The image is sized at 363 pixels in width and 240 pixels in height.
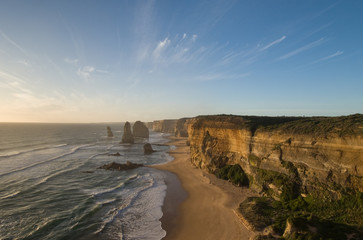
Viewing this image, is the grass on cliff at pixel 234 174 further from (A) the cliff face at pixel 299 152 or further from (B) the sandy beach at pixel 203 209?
(B) the sandy beach at pixel 203 209

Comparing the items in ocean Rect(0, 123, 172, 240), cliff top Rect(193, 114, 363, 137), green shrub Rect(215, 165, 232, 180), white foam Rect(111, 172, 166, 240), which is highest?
cliff top Rect(193, 114, 363, 137)

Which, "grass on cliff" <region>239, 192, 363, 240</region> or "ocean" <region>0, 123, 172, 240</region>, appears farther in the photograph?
"ocean" <region>0, 123, 172, 240</region>

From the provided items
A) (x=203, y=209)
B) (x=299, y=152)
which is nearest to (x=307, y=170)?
(x=299, y=152)

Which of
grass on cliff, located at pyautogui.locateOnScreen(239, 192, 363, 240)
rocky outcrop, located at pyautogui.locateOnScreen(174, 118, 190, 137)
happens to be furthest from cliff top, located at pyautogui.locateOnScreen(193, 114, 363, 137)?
rocky outcrop, located at pyautogui.locateOnScreen(174, 118, 190, 137)

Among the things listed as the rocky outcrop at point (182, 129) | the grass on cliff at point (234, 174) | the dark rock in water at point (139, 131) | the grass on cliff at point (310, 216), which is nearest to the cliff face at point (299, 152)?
the grass on cliff at point (234, 174)

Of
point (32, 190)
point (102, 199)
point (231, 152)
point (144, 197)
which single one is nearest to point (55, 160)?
point (32, 190)

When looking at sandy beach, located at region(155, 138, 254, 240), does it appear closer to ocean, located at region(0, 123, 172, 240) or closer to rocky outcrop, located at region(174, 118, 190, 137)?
ocean, located at region(0, 123, 172, 240)

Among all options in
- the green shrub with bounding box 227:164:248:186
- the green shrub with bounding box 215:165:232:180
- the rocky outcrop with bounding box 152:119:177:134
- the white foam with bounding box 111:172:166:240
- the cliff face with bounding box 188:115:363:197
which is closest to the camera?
the cliff face with bounding box 188:115:363:197
